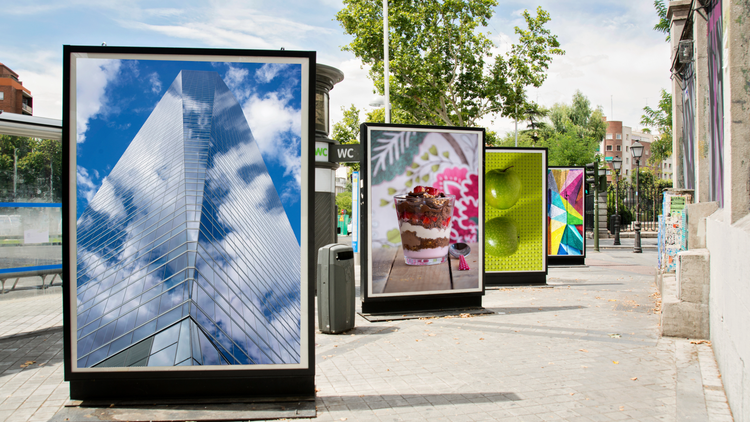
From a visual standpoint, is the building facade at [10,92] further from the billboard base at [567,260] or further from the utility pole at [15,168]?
the billboard base at [567,260]

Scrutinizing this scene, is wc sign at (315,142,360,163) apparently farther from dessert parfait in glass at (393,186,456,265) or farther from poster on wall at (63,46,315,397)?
poster on wall at (63,46,315,397)

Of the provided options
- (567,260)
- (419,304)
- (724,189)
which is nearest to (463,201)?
(419,304)

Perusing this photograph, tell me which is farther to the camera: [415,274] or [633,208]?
[633,208]

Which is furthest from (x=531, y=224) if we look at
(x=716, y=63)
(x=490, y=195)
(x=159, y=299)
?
(x=159, y=299)

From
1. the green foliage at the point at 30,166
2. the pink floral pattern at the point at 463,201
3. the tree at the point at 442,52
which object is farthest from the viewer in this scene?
the tree at the point at 442,52

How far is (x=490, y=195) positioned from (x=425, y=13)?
17.1 meters

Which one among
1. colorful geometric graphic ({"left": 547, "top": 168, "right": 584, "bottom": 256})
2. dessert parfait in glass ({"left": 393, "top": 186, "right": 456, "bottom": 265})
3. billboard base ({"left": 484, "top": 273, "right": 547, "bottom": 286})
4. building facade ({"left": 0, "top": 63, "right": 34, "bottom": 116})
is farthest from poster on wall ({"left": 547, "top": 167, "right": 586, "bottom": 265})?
building facade ({"left": 0, "top": 63, "right": 34, "bottom": 116})

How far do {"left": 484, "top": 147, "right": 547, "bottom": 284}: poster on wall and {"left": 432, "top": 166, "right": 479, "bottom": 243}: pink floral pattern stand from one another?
8.63 feet

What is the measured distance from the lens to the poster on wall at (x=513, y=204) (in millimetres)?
11477

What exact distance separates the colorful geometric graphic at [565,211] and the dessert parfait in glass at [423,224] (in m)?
7.84

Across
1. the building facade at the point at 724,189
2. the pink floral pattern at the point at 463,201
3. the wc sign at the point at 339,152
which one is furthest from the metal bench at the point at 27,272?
the building facade at the point at 724,189

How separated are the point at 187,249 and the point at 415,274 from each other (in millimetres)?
4815

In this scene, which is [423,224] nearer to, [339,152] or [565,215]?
[339,152]

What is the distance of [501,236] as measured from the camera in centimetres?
1155
